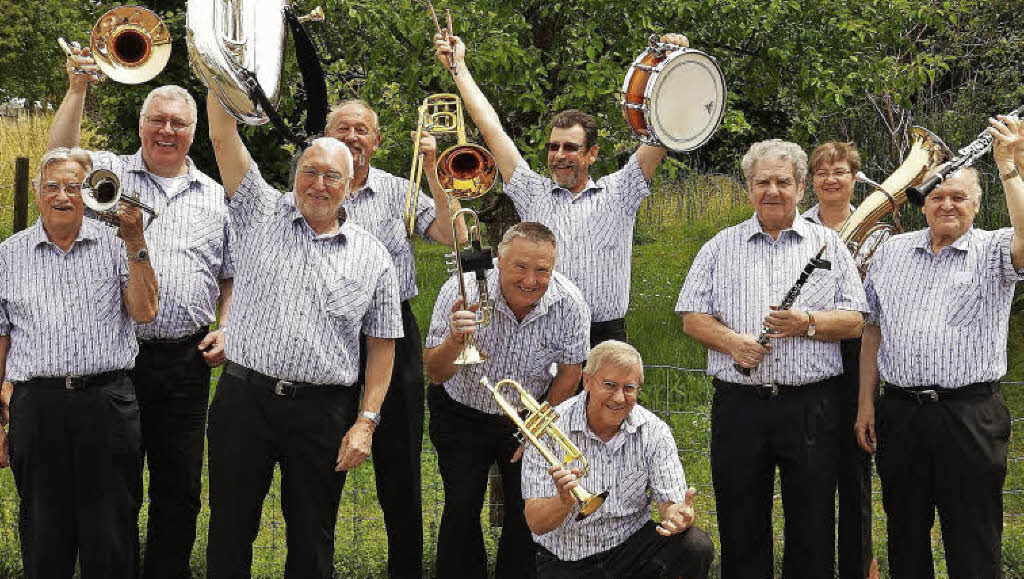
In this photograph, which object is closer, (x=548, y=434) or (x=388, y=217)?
(x=548, y=434)

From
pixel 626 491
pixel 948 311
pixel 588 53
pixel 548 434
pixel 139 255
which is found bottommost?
pixel 626 491

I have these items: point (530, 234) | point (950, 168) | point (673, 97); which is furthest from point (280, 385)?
point (950, 168)

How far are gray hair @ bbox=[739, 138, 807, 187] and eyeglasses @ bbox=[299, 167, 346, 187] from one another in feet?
5.62

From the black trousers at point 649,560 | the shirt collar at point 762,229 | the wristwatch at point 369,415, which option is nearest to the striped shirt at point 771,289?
the shirt collar at point 762,229

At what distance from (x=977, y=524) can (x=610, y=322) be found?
5.85 feet

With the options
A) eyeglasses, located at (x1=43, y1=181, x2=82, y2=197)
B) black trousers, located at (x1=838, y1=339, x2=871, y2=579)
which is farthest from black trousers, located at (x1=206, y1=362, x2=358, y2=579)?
black trousers, located at (x1=838, y1=339, x2=871, y2=579)

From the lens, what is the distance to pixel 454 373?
5.36m

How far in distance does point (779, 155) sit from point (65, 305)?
298 cm

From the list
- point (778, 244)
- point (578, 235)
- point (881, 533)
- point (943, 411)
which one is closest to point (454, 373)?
point (578, 235)

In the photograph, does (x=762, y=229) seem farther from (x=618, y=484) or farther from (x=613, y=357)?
(x=618, y=484)

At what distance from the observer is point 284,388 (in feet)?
16.0

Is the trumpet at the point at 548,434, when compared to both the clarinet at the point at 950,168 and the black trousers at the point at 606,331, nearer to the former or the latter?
the black trousers at the point at 606,331

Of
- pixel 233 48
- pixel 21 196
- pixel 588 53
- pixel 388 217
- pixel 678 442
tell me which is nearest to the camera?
pixel 233 48

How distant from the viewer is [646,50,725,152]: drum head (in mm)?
5461
